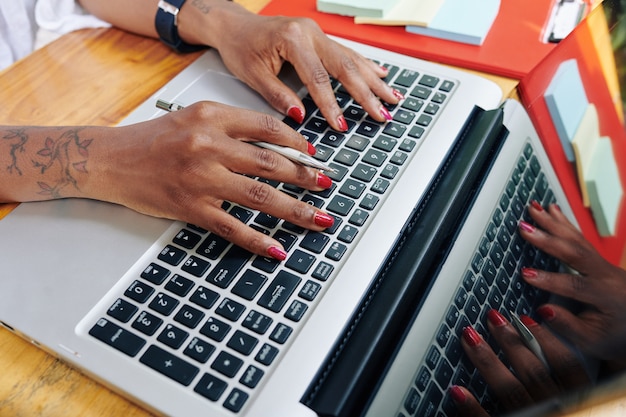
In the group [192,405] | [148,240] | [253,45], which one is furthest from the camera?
[253,45]

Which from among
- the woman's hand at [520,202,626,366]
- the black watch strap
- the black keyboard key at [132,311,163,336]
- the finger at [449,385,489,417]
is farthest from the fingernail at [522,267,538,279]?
A: the black watch strap

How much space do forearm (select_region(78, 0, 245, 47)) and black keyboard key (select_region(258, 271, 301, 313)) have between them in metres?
0.40

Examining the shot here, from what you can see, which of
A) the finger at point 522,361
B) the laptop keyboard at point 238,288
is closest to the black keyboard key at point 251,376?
the laptop keyboard at point 238,288

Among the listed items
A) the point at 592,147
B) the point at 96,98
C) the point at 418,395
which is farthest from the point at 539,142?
the point at 96,98

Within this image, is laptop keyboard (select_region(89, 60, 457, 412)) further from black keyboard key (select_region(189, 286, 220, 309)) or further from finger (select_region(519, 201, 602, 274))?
finger (select_region(519, 201, 602, 274))

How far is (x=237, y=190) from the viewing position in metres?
0.57

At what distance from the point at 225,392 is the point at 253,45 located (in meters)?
0.47

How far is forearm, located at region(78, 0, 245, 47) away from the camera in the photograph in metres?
0.78

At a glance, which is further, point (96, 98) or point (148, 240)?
point (96, 98)

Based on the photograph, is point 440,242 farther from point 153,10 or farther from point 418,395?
point 153,10

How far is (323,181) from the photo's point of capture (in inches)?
23.0

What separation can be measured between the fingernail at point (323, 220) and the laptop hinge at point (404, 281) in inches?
2.7

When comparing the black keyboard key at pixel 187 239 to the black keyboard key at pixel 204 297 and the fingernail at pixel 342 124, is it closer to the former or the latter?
the black keyboard key at pixel 204 297

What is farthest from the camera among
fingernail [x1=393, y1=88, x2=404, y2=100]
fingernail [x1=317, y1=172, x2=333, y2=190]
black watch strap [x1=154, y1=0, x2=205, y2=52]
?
black watch strap [x1=154, y1=0, x2=205, y2=52]
